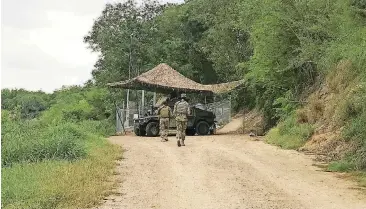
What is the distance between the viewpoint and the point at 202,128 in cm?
2669

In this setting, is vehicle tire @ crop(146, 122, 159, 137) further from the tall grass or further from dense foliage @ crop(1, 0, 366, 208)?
the tall grass

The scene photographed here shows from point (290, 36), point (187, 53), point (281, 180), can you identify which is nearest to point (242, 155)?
point (281, 180)

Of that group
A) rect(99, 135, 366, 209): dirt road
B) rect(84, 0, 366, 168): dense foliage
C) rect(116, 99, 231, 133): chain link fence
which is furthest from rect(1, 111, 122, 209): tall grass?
rect(116, 99, 231, 133): chain link fence

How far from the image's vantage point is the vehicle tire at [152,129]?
25312 mm

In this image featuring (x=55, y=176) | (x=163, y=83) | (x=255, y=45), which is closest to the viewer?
(x=55, y=176)

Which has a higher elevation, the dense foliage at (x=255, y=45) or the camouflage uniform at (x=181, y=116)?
the dense foliage at (x=255, y=45)

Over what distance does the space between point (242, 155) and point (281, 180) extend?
4.17 meters

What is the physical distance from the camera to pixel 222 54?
125 feet

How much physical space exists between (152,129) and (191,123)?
208cm

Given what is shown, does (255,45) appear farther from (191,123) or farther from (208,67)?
(208,67)

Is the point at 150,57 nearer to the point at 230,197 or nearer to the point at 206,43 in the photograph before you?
the point at 206,43

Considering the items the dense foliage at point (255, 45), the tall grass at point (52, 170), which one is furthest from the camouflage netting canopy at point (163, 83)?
the tall grass at point (52, 170)

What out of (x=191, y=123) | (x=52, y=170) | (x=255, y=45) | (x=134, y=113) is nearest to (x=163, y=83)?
(x=191, y=123)

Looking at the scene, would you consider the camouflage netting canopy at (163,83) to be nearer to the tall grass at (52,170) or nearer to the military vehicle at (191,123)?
the military vehicle at (191,123)
